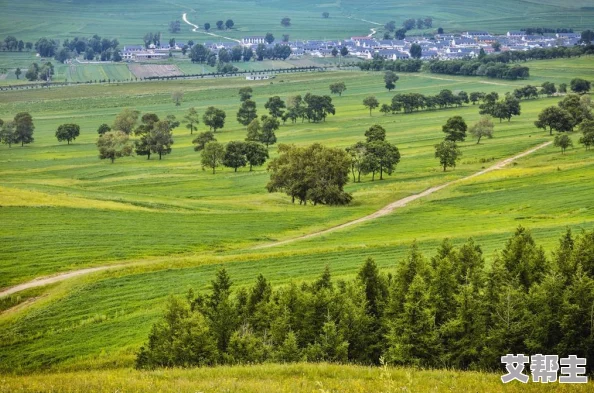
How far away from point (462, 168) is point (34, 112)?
118 meters

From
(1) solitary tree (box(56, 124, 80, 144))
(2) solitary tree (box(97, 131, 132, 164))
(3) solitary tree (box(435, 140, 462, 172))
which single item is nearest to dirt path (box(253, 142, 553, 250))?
(3) solitary tree (box(435, 140, 462, 172))

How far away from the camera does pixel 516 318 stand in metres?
31.7

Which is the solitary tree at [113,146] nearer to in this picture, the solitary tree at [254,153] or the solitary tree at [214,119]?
the solitary tree at [214,119]

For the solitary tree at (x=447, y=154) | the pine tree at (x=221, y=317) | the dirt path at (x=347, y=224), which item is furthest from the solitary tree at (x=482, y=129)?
the pine tree at (x=221, y=317)

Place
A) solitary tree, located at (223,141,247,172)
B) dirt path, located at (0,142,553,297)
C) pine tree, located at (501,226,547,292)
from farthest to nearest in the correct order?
solitary tree, located at (223,141,247,172), dirt path, located at (0,142,553,297), pine tree, located at (501,226,547,292)

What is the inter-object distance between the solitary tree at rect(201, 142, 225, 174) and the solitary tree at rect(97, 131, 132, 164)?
23.3 metres

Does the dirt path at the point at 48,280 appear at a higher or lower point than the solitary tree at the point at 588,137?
lower

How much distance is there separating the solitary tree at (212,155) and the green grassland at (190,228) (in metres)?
2.30

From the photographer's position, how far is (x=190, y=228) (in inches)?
2638

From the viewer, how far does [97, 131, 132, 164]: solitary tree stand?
12950cm

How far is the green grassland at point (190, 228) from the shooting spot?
1511 inches

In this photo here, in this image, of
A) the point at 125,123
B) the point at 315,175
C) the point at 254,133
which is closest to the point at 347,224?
the point at 315,175

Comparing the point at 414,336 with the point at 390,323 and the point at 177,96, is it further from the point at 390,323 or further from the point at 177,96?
the point at 177,96

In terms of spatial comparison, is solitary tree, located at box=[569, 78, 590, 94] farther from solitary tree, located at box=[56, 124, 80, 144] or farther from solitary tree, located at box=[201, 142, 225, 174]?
solitary tree, located at box=[56, 124, 80, 144]
